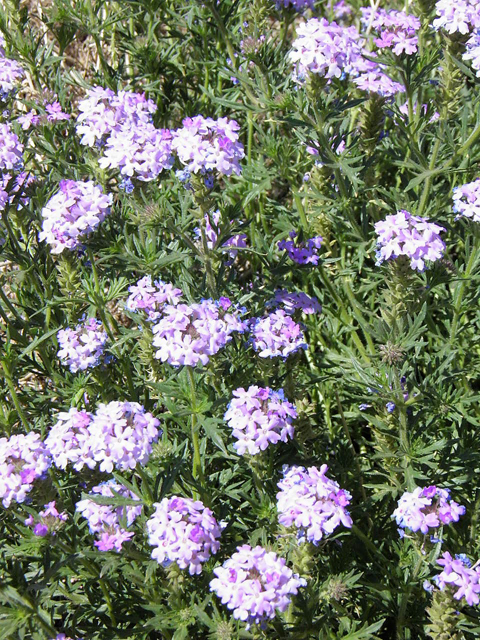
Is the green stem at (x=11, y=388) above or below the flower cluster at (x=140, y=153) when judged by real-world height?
below

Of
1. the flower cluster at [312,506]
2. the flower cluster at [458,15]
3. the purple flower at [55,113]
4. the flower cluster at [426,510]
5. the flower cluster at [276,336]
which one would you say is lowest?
the flower cluster at [426,510]

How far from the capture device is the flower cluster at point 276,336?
327 centimetres

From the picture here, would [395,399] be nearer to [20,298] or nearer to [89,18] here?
[20,298]

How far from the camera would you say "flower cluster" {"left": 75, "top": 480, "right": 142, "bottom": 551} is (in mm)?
2934

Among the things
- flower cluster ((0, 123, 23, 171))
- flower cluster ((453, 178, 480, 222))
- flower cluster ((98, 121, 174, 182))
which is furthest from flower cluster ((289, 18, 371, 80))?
flower cluster ((0, 123, 23, 171))

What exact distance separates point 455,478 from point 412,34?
6.97 feet

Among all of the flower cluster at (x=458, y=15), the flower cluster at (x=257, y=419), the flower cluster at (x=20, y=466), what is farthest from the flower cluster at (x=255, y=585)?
the flower cluster at (x=458, y=15)

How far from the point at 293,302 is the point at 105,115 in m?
1.25

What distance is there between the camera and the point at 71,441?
303 cm

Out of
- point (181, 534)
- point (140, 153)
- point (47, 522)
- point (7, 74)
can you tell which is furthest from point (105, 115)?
point (181, 534)

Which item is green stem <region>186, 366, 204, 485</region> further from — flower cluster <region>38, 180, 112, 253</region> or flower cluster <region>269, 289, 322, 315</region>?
flower cluster <region>38, 180, 112, 253</region>

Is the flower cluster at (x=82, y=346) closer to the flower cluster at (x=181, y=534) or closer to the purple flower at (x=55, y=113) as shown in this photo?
the flower cluster at (x=181, y=534)

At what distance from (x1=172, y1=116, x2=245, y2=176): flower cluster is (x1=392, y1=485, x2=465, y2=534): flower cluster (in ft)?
4.93

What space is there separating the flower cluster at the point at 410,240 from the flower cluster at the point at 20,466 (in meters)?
1.58
